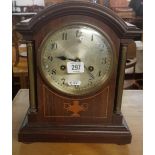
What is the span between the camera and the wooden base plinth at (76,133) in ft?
2.29

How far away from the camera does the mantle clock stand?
63cm

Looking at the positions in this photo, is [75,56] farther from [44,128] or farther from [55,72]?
[44,128]

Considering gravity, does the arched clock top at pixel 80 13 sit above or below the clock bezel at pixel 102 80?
above

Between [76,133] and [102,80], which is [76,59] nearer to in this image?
[102,80]

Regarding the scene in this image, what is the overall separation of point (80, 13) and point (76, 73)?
0.15m

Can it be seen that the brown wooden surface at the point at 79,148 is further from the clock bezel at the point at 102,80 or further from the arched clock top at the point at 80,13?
the arched clock top at the point at 80,13

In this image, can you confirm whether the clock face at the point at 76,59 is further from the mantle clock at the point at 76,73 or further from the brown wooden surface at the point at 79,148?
the brown wooden surface at the point at 79,148

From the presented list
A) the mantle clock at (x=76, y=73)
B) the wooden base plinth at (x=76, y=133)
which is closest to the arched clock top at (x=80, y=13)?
the mantle clock at (x=76, y=73)

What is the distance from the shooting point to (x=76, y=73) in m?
0.67

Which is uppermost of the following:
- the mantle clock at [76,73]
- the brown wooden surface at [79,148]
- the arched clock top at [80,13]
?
the arched clock top at [80,13]

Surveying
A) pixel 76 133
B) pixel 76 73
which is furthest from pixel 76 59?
pixel 76 133

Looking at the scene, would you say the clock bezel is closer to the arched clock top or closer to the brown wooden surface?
the arched clock top

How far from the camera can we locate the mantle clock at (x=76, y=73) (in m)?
0.63

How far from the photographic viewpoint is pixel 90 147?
2.25 feet
